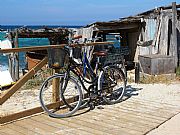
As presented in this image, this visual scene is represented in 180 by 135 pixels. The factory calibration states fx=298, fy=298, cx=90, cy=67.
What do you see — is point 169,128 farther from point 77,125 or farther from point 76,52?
point 76,52

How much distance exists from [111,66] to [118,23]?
8.09 m

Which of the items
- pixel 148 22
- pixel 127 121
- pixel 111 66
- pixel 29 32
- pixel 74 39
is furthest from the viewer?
pixel 29 32

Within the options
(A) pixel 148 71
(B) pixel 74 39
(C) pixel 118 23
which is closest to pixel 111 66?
(B) pixel 74 39

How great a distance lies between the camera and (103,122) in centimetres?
499

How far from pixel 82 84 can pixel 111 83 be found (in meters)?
0.83

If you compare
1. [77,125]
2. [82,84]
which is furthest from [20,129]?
[82,84]

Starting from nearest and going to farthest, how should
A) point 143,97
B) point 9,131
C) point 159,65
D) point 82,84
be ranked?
point 9,131 < point 82,84 < point 143,97 < point 159,65

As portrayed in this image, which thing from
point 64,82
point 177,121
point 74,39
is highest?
point 74,39

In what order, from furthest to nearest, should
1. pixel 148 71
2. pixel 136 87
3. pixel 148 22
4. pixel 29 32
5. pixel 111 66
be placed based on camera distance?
pixel 29 32 < pixel 148 22 < pixel 148 71 < pixel 136 87 < pixel 111 66

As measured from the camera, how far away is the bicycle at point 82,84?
5254 mm

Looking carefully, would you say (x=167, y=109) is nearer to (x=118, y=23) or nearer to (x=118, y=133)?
(x=118, y=133)

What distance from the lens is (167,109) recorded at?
5785mm

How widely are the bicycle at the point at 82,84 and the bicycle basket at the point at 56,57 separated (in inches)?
4.6

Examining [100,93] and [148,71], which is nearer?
[100,93]
